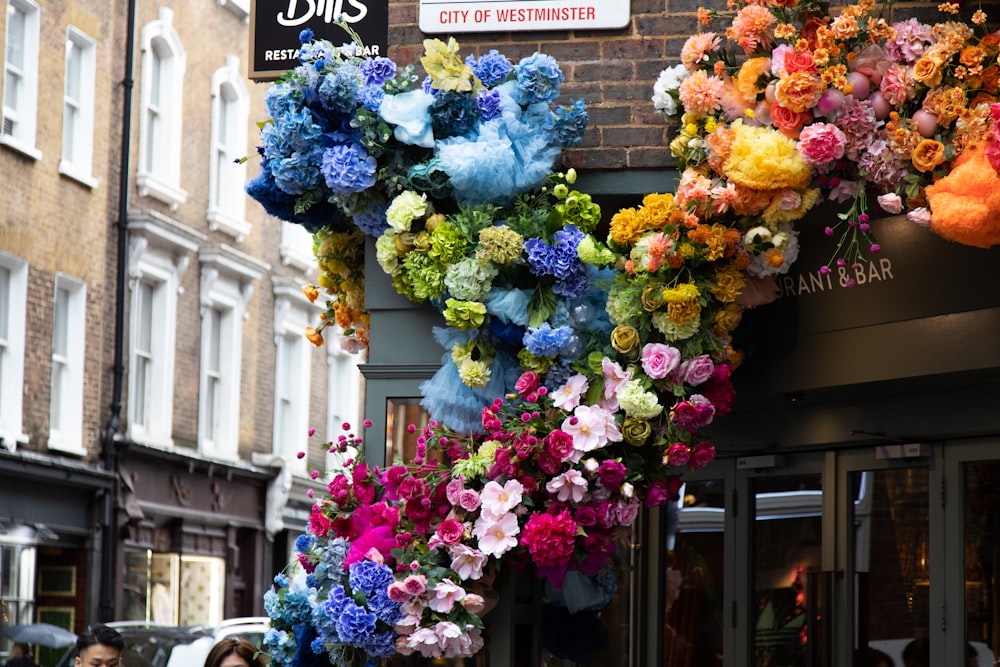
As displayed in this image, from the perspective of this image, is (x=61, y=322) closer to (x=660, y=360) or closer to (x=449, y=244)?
(x=449, y=244)

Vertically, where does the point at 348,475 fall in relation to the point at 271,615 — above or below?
above

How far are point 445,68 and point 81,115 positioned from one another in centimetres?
1565

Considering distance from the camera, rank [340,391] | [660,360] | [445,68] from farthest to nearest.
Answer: [340,391]
[445,68]
[660,360]

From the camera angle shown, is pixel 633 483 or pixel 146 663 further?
pixel 146 663

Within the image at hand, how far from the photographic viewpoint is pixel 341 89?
6.92 m

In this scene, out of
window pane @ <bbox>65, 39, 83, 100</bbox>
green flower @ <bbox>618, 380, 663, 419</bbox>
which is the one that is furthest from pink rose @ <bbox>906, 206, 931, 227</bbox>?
window pane @ <bbox>65, 39, 83, 100</bbox>

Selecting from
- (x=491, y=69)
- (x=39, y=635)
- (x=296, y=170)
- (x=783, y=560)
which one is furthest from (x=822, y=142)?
(x=39, y=635)

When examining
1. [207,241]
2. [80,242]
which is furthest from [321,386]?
[80,242]

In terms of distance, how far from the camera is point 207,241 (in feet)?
81.1

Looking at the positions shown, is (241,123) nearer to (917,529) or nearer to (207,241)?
(207,241)

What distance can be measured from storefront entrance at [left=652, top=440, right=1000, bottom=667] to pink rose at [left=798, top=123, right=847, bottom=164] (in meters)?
1.88

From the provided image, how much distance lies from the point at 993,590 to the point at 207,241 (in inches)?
728

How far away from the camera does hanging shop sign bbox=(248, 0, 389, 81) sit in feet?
27.2

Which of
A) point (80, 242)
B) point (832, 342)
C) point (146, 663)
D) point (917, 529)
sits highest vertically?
point (80, 242)
